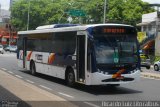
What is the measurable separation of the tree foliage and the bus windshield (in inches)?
2054

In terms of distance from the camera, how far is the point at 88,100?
1474 centimetres

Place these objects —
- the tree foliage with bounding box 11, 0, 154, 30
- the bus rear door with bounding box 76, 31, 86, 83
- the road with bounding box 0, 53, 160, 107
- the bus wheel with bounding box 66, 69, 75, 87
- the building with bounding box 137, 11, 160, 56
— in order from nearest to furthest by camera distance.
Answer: the road with bounding box 0, 53, 160, 107, the bus rear door with bounding box 76, 31, 86, 83, the bus wheel with bounding box 66, 69, 75, 87, the building with bounding box 137, 11, 160, 56, the tree foliage with bounding box 11, 0, 154, 30

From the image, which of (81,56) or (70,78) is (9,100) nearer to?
(81,56)

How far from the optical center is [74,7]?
8562cm

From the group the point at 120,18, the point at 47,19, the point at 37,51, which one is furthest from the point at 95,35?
the point at 47,19

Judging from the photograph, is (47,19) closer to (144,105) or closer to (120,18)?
(120,18)

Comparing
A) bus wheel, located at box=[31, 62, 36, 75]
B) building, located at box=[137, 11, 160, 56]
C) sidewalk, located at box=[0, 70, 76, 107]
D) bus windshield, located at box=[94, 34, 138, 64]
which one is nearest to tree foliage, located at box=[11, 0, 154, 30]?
building, located at box=[137, 11, 160, 56]

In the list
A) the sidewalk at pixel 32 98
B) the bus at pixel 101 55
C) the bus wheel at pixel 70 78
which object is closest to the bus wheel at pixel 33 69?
the bus at pixel 101 55

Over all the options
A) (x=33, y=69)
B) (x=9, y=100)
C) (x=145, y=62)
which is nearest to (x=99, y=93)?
(x=9, y=100)

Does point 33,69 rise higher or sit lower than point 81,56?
lower

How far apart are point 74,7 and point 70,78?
67.5 meters

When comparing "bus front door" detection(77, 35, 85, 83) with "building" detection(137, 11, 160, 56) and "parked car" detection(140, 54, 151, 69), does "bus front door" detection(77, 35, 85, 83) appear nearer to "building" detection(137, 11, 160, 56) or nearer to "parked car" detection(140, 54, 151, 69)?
"parked car" detection(140, 54, 151, 69)

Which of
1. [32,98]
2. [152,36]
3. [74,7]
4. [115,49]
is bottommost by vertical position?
[152,36]

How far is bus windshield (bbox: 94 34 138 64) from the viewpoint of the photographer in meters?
16.7
